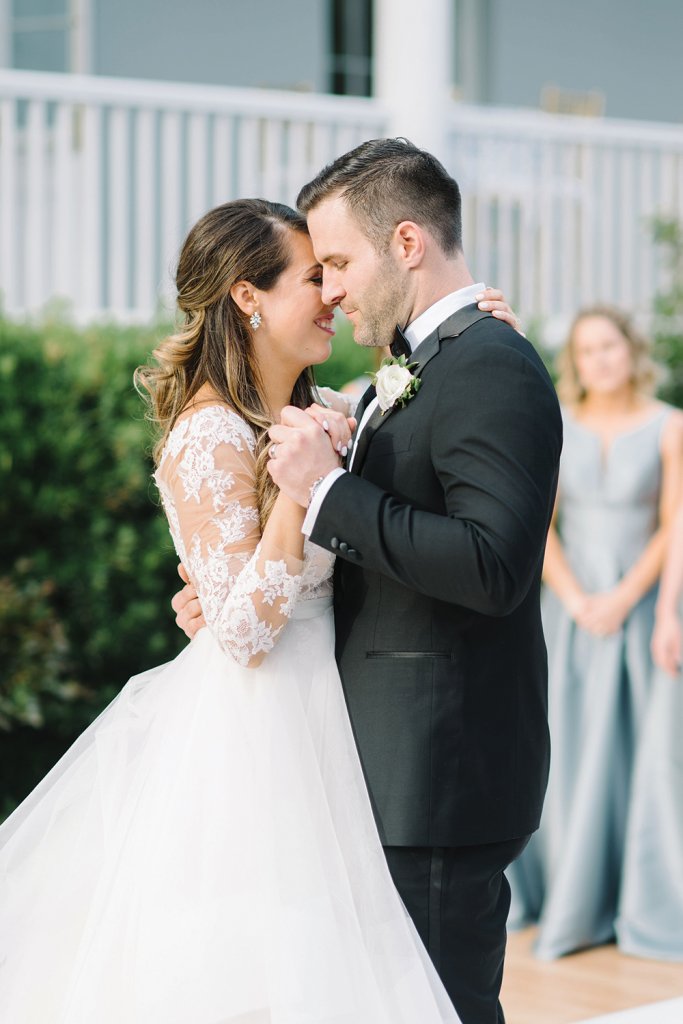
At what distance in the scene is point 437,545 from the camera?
2.28 metres

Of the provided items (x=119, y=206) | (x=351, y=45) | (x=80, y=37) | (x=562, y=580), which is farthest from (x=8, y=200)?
(x=351, y=45)

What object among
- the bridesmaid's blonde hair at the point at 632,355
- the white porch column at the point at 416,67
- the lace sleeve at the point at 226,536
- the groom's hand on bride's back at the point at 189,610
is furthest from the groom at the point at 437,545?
the white porch column at the point at 416,67

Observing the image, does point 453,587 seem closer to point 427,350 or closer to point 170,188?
point 427,350

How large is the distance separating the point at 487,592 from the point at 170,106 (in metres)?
5.79

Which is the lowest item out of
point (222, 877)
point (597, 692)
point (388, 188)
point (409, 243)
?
point (597, 692)

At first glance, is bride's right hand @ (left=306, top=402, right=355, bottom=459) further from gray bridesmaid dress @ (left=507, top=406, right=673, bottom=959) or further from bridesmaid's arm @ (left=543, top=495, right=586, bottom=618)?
gray bridesmaid dress @ (left=507, top=406, right=673, bottom=959)

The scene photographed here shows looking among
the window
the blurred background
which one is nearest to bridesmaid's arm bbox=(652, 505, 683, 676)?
the blurred background

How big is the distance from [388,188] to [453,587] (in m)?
0.78

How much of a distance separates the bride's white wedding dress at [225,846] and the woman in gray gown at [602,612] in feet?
9.06

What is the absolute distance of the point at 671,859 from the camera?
201 inches

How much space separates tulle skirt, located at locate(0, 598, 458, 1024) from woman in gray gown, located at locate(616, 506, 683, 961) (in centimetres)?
271

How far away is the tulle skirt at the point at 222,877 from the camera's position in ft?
7.95

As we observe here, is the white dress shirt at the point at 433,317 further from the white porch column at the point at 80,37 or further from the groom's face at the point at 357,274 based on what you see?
the white porch column at the point at 80,37

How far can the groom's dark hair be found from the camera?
8.41 feet
